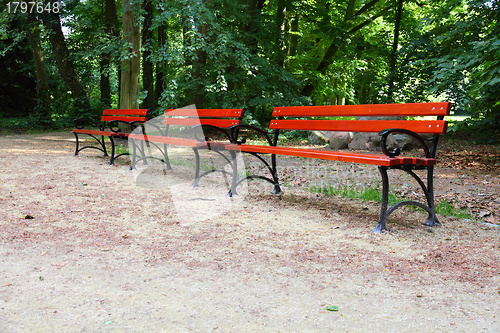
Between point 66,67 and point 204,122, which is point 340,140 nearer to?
point 204,122

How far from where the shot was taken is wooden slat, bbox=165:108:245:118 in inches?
205

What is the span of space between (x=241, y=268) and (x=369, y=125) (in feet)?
6.83

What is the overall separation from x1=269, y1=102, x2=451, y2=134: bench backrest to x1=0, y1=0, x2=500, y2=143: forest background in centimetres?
274

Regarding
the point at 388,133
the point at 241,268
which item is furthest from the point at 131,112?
the point at 241,268

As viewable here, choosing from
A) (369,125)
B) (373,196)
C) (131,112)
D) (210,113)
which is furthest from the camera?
(131,112)

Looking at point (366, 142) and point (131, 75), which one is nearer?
point (131, 75)

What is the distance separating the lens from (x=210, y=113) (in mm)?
5836

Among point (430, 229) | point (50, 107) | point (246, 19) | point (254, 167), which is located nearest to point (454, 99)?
point (246, 19)

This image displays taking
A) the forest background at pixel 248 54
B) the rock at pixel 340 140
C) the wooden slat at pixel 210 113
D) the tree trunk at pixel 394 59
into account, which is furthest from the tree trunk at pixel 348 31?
the wooden slat at pixel 210 113

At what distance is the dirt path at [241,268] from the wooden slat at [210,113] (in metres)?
1.13

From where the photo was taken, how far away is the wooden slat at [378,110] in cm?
367

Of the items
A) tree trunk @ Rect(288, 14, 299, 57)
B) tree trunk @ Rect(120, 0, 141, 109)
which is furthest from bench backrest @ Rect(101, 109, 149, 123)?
tree trunk @ Rect(288, 14, 299, 57)

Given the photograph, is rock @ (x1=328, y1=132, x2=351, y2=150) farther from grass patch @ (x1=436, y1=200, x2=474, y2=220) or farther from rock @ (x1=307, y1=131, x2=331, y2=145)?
grass patch @ (x1=436, y1=200, x2=474, y2=220)

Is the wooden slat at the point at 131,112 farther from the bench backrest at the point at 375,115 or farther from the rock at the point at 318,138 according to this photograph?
the rock at the point at 318,138
